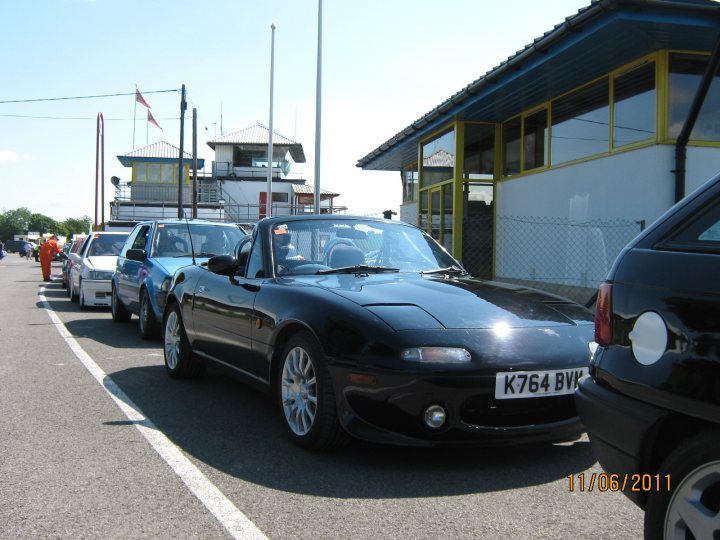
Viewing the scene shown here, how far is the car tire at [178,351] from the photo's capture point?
20.9 feet

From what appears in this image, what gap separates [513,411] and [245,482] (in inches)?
55.9

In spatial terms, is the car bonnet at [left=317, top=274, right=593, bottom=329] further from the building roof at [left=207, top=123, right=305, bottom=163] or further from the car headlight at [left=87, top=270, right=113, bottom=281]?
the building roof at [left=207, top=123, right=305, bottom=163]

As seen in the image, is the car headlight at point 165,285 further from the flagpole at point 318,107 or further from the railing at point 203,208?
the railing at point 203,208

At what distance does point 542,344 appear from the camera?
3877mm

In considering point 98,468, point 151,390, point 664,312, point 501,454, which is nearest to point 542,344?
point 501,454

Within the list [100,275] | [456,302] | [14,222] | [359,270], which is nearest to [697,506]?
[456,302]

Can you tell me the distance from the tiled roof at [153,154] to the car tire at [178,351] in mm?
47091

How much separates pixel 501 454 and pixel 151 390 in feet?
10.4

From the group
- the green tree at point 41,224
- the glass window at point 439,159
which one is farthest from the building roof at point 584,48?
the green tree at point 41,224

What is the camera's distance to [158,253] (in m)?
9.73

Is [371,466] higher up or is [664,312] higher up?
[664,312]

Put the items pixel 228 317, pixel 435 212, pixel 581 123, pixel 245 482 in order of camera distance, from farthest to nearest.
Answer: pixel 435 212
pixel 581 123
pixel 228 317
pixel 245 482

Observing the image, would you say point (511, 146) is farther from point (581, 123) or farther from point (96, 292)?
point (96, 292)

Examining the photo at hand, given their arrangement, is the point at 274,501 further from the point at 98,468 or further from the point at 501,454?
the point at 501,454
